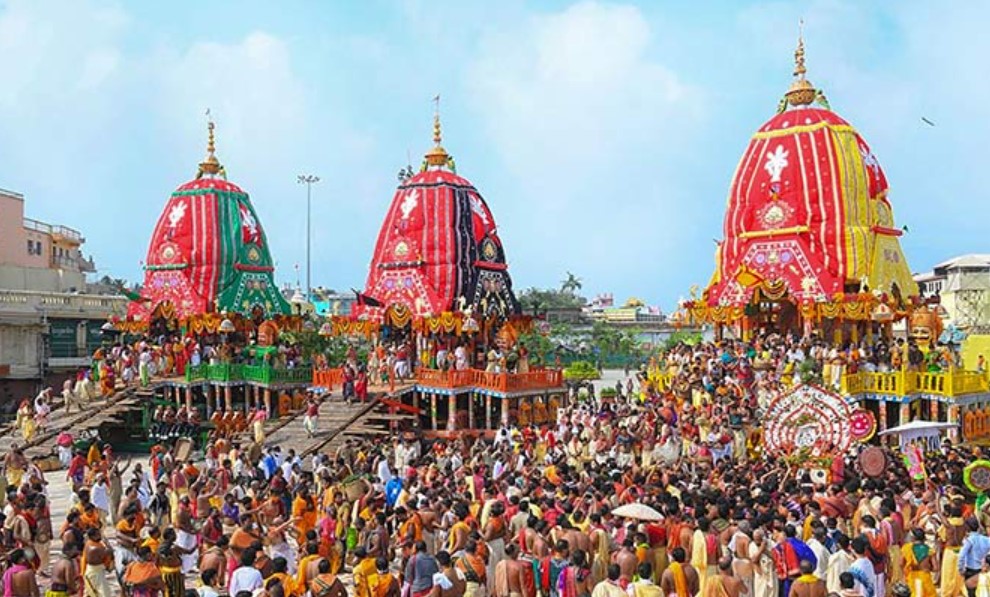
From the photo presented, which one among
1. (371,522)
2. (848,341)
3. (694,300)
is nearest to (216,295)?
(694,300)

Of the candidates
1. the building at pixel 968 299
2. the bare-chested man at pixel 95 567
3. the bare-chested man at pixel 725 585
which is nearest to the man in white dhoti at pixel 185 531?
the bare-chested man at pixel 95 567

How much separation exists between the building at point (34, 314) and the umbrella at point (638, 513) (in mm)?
32798

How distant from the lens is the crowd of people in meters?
9.00

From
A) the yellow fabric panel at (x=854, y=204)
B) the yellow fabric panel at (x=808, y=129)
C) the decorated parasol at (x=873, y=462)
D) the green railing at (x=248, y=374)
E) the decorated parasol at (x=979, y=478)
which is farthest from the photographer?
the green railing at (x=248, y=374)

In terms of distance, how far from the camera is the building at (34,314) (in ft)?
122

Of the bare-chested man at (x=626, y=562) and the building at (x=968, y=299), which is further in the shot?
the building at (x=968, y=299)

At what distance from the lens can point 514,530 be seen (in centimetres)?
1139

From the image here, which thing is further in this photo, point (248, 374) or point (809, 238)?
point (248, 374)

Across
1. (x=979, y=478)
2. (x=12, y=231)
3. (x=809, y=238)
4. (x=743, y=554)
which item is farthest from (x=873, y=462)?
(x=12, y=231)

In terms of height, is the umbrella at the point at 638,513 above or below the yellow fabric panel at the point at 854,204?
below

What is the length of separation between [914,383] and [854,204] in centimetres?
711

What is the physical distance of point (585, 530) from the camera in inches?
420

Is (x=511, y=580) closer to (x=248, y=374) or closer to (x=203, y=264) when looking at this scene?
(x=248, y=374)

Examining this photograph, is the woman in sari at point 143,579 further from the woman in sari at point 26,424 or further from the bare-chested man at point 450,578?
the woman in sari at point 26,424
